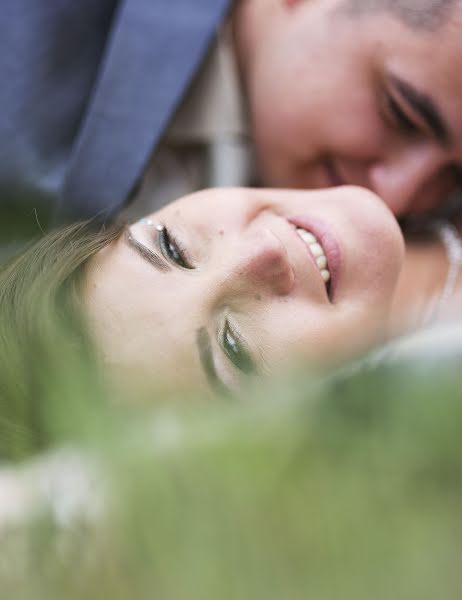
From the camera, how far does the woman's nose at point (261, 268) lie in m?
0.66

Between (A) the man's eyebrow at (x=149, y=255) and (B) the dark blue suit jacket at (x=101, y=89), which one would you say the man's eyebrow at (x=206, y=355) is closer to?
(A) the man's eyebrow at (x=149, y=255)

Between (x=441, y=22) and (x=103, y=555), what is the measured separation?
2.94 ft

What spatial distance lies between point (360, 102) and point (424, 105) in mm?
100

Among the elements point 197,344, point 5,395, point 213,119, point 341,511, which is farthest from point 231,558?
point 213,119

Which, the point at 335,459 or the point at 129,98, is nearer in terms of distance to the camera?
the point at 335,459

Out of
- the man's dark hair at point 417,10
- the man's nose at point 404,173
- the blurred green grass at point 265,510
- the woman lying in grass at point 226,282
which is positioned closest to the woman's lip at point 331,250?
the woman lying in grass at point 226,282

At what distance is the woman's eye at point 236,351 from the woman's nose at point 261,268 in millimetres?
49

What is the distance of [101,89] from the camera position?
3.43ft

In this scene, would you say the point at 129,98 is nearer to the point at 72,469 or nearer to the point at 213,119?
the point at 213,119

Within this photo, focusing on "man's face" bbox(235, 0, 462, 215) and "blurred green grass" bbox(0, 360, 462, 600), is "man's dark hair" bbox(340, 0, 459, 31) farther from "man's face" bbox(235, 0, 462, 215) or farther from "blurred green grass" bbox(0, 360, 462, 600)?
"blurred green grass" bbox(0, 360, 462, 600)

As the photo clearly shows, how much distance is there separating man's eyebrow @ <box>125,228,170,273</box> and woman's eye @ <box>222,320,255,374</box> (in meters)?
0.10

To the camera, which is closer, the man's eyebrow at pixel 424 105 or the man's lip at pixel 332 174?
the man's eyebrow at pixel 424 105

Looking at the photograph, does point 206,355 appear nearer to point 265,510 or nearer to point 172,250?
point 172,250

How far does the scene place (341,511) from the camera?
21 cm
